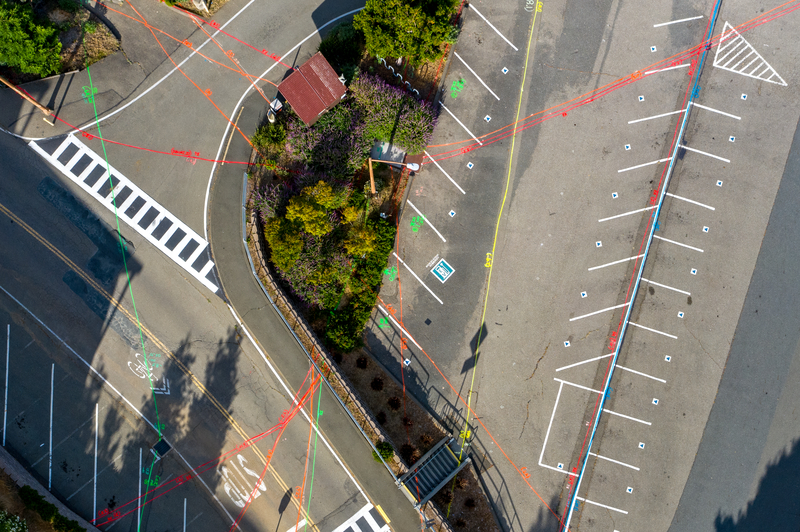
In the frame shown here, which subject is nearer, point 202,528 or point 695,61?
point 202,528

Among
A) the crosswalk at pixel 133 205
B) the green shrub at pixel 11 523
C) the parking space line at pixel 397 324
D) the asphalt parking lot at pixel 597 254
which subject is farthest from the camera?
the parking space line at pixel 397 324

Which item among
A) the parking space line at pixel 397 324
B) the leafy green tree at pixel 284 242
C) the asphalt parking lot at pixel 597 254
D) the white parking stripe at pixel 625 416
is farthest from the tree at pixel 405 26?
the white parking stripe at pixel 625 416

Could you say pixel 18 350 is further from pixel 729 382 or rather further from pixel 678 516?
pixel 729 382

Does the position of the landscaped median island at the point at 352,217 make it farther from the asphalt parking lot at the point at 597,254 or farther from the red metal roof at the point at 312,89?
the asphalt parking lot at the point at 597,254

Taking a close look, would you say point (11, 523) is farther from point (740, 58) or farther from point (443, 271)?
point (740, 58)

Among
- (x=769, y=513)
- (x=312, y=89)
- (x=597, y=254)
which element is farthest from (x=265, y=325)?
(x=769, y=513)

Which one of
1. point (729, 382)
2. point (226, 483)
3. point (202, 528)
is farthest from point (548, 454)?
point (202, 528)

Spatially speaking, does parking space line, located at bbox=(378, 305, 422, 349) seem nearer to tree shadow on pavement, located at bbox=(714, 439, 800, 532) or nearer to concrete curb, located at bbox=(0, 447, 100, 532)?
concrete curb, located at bbox=(0, 447, 100, 532)
